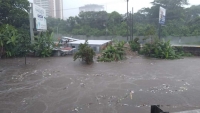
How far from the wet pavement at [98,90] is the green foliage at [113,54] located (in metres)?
2.22

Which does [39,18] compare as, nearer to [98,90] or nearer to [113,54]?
[113,54]

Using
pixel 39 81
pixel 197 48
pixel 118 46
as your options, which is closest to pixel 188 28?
pixel 197 48

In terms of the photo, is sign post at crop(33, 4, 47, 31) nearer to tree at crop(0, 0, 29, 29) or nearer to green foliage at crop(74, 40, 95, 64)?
tree at crop(0, 0, 29, 29)

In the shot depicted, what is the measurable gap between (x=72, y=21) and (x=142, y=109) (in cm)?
2801

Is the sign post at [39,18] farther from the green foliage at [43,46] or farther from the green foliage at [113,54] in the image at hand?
the green foliage at [113,54]

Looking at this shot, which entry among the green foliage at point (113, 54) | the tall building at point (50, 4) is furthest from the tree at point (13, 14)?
the tall building at point (50, 4)

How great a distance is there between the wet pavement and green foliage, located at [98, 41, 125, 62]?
222cm

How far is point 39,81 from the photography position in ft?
19.8

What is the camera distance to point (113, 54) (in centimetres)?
992

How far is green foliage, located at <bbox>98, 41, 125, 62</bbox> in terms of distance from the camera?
967 centimetres

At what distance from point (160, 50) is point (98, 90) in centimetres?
661

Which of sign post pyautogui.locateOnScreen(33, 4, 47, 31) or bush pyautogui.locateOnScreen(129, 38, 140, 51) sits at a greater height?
sign post pyautogui.locateOnScreen(33, 4, 47, 31)

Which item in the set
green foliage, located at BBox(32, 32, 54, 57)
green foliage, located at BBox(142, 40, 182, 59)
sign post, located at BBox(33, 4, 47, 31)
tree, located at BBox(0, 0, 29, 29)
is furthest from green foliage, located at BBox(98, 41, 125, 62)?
tree, located at BBox(0, 0, 29, 29)

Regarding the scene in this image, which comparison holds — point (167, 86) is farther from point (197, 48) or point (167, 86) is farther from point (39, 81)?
point (197, 48)
